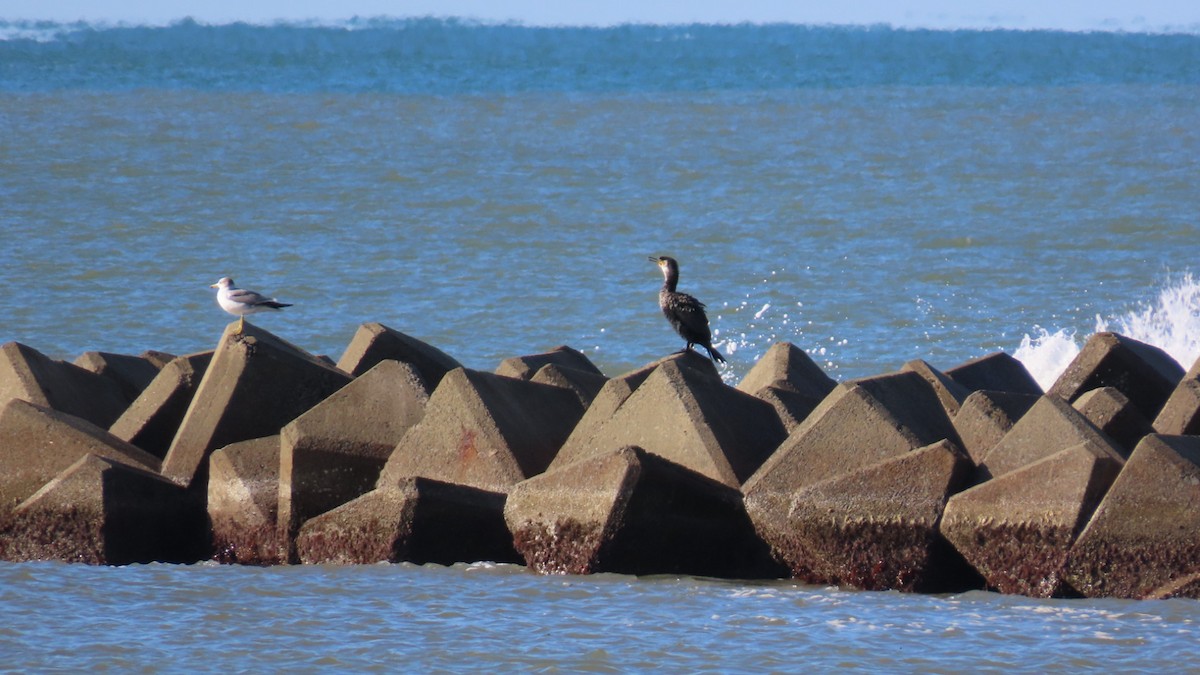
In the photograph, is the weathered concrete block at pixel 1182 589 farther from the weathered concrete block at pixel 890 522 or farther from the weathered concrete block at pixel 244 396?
the weathered concrete block at pixel 244 396

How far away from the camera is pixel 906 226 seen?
951 inches

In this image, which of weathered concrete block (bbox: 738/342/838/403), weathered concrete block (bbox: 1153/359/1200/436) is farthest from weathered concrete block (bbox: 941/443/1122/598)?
weathered concrete block (bbox: 738/342/838/403)

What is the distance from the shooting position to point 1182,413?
298 inches

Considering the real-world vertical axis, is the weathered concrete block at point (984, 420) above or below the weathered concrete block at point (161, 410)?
above

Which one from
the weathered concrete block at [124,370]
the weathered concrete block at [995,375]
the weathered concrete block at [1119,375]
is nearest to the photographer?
the weathered concrete block at [1119,375]

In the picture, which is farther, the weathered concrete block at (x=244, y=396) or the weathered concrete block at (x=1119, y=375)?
the weathered concrete block at (x=1119, y=375)

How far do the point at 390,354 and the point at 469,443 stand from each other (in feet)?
5.44

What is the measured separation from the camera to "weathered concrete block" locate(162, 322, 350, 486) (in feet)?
25.3

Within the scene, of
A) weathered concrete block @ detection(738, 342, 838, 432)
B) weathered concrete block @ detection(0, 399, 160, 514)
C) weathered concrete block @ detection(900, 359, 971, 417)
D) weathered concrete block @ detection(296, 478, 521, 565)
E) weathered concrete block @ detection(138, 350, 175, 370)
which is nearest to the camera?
weathered concrete block @ detection(296, 478, 521, 565)

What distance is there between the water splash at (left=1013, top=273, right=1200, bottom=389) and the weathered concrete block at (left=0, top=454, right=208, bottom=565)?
7.99 m

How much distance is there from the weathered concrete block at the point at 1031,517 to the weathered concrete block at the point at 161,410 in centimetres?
357

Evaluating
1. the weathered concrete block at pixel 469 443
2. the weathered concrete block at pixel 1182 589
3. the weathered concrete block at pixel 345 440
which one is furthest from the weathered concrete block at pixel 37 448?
the weathered concrete block at pixel 1182 589

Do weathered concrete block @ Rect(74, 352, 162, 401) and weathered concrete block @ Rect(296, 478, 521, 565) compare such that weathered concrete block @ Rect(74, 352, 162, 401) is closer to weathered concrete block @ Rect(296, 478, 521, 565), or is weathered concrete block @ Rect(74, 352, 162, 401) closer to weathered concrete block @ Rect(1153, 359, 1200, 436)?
weathered concrete block @ Rect(296, 478, 521, 565)

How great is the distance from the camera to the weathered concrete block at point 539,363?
8.70 metres
